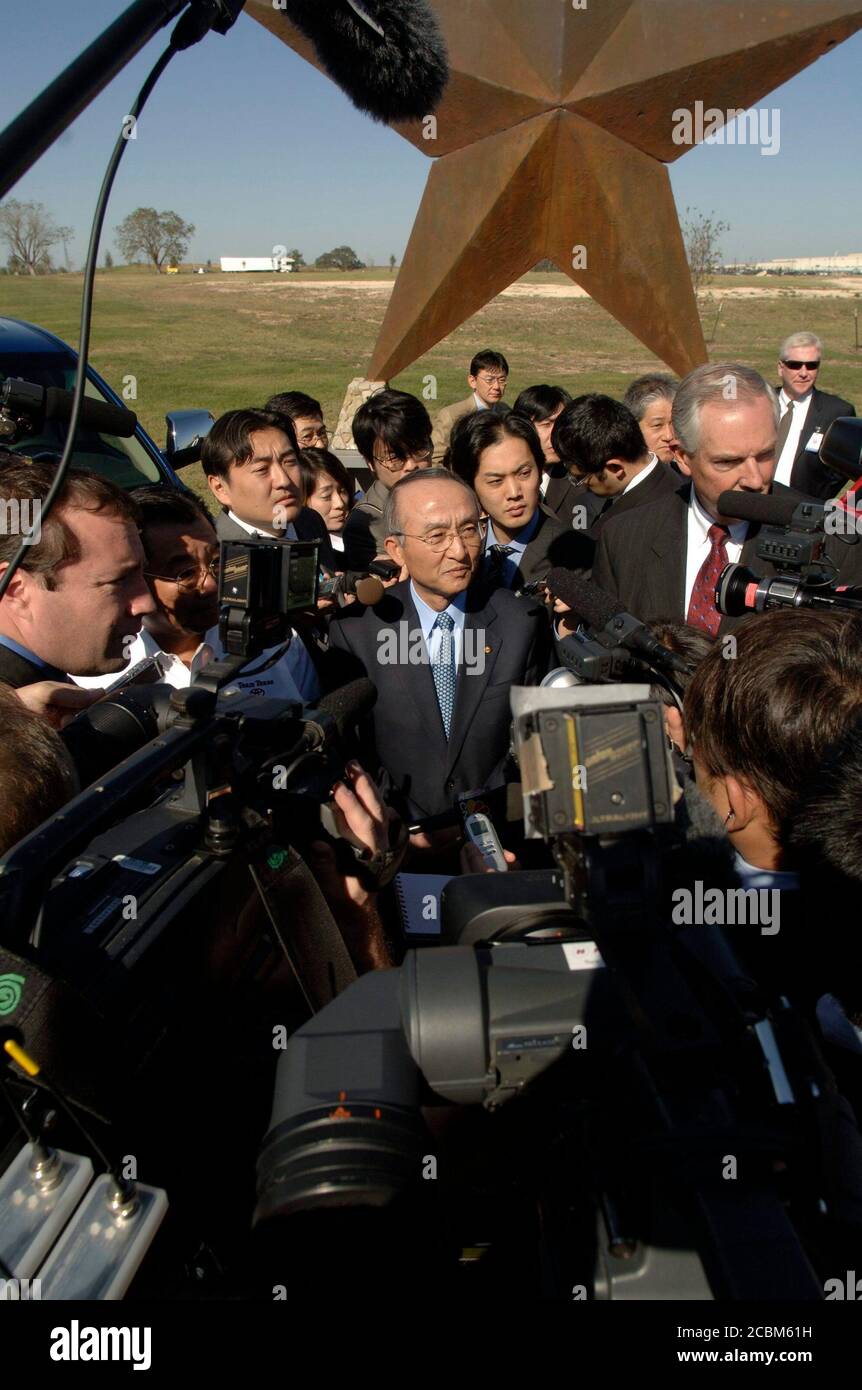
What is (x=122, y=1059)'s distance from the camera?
97 centimetres

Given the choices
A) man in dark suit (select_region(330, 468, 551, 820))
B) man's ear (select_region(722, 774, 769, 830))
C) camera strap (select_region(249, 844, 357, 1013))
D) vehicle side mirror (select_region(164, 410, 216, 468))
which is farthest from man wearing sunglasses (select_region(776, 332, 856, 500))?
camera strap (select_region(249, 844, 357, 1013))

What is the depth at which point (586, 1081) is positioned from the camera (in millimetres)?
925

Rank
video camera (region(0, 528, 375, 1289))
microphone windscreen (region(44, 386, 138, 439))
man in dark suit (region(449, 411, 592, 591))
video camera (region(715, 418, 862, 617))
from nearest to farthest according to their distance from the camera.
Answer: video camera (region(0, 528, 375, 1289)) → microphone windscreen (region(44, 386, 138, 439)) → video camera (region(715, 418, 862, 617)) → man in dark suit (region(449, 411, 592, 591))

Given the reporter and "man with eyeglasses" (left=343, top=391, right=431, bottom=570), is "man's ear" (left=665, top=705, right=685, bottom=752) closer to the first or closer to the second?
the reporter

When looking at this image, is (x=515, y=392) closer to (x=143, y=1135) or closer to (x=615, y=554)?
(x=615, y=554)

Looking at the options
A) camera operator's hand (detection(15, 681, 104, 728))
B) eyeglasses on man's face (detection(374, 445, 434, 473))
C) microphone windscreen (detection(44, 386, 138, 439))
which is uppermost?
eyeglasses on man's face (detection(374, 445, 434, 473))

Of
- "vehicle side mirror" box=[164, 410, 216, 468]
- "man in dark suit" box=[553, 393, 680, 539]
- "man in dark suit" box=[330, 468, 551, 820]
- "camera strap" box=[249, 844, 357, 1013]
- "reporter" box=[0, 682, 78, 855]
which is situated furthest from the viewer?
→ "vehicle side mirror" box=[164, 410, 216, 468]

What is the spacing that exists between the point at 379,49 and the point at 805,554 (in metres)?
1.09

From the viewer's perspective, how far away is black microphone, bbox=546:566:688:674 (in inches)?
63.4

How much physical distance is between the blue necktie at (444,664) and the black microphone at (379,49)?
1.60 meters

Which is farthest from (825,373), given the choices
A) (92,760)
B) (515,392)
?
(92,760)

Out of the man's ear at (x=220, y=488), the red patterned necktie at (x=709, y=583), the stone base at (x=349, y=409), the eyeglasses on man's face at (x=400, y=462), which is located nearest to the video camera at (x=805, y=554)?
the red patterned necktie at (x=709, y=583)

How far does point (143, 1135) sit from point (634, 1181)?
548 millimetres

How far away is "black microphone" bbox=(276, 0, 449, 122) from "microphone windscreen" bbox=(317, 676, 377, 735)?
36.8 inches
